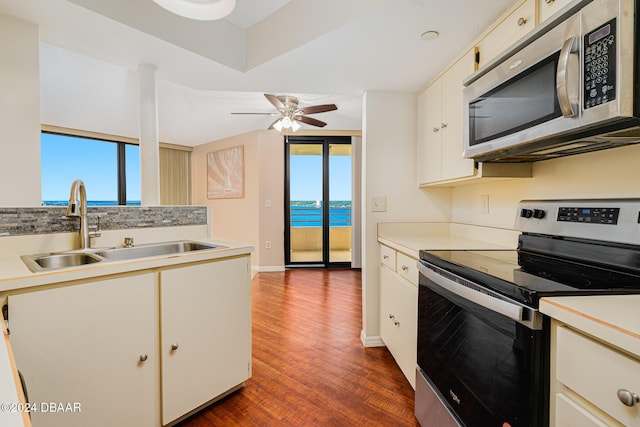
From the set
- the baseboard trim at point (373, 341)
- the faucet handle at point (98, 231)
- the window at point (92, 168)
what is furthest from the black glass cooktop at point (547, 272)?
the window at point (92, 168)

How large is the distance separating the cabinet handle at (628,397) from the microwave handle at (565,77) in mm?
735

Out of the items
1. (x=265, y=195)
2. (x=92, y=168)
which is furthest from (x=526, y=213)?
(x=92, y=168)

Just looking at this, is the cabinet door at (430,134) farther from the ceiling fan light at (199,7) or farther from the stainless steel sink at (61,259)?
the stainless steel sink at (61,259)

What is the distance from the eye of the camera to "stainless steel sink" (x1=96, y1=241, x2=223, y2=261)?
5.08 feet

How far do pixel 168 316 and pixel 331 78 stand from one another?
5.95ft

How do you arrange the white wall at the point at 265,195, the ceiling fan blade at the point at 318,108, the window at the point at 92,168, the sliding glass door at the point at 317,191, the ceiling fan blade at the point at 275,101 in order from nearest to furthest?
the ceiling fan blade at the point at 275,101, the ceiling fan blade at the point at 318,108, the window at the point at 92,168, the white wall at the point at 265,195, the sliding glass door at the point at 317,191

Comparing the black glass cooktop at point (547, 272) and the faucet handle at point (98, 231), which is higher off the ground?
the faucet handle at point (98, 231)

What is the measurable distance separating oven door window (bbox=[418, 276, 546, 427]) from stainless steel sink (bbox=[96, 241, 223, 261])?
4.01 ft

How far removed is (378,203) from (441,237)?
1.72ft

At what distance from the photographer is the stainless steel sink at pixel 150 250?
1.55 m

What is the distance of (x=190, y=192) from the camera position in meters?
5.96

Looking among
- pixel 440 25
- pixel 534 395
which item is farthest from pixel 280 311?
pixel 440 25

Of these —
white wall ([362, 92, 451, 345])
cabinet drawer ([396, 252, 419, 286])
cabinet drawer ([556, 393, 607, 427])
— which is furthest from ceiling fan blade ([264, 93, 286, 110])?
cabinet drawer ([556, 393, 607, 427])

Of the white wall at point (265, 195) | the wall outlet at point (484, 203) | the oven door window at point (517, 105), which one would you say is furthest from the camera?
the white wall at point (265, 195)
